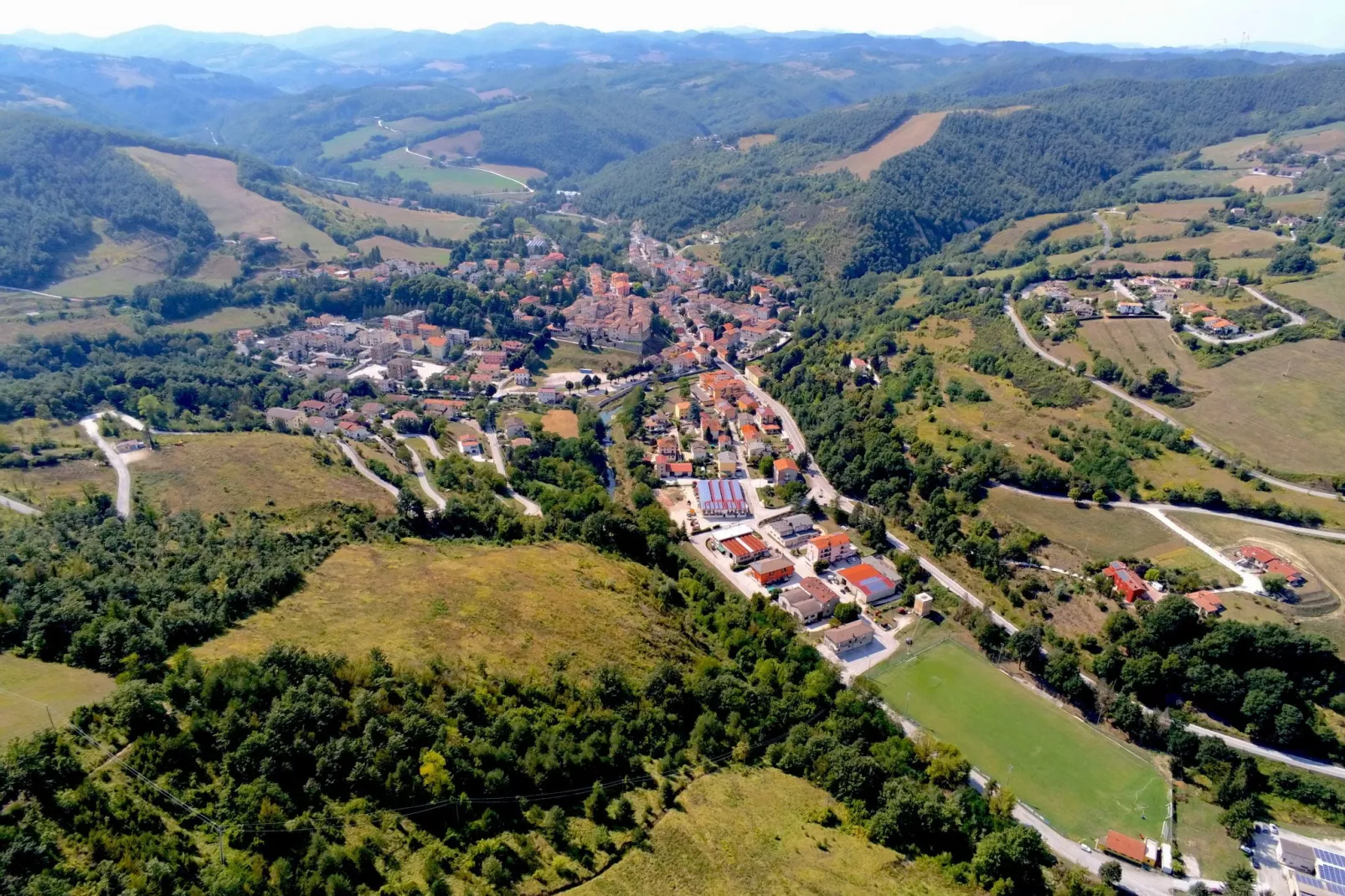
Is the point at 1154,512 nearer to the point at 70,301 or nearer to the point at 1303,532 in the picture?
the point at 1303,532

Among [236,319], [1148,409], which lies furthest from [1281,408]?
[236,319]

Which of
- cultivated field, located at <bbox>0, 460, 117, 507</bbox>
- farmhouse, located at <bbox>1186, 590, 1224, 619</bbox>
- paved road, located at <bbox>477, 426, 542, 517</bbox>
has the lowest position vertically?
paved road, located at <bbox>477, 426, 542, 517</bbox>

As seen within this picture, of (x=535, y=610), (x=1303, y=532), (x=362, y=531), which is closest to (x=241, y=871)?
(x=535, y=610)

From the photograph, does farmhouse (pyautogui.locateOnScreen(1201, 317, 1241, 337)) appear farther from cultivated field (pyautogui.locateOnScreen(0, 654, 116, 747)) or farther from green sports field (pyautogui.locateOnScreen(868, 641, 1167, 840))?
cultivated field (pyautogui.locateOnScreen(0, 654, 116, 747))

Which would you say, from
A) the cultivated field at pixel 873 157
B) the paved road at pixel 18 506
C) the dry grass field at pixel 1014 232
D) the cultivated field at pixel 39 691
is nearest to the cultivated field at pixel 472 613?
the cultivated field at pixel 39 691

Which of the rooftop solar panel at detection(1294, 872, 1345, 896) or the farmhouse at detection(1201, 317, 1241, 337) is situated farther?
the farmhouse at detection(1201, 317, 1241, 337)

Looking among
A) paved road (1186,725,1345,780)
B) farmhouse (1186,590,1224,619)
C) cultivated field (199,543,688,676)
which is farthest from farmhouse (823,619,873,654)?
farmhouse (1186,590,1224,619)

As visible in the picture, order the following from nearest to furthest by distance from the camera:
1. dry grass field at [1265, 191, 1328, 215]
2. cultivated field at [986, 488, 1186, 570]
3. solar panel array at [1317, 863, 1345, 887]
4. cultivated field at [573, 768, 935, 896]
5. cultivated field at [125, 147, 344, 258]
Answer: cultivated field at [573, 768, 935, 896] < solar panel array at [1317, 863, 1345, 887] < cultivated field at [986, 488, 1186, 570] < dry grass field at [1265, 191, 1328, 215] < cultivated field at [125, 147, 344, 258]
